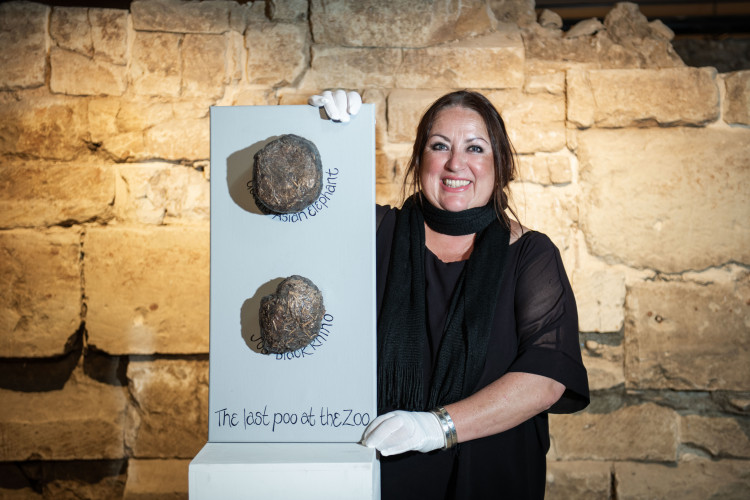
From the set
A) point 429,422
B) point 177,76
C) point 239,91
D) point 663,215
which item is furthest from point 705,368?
point 177,76

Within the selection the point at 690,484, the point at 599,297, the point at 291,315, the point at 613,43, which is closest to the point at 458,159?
the point at 291,315

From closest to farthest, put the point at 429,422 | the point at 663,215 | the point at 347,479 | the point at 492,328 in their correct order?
the point at 347,479 < the point at 429,422 < the point at 492,328 < the point at 663,215

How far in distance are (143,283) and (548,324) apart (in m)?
1.45

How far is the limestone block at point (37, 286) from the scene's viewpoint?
89.8 inches

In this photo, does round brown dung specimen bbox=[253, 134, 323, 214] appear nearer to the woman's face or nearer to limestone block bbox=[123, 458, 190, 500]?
the woman's face

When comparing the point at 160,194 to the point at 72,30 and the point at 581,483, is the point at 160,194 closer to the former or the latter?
the point at 72,30

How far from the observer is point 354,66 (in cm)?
229

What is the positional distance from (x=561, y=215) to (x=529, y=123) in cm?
35

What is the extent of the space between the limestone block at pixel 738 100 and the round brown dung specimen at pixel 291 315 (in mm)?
1752

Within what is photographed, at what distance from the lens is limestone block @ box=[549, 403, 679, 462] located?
231 cm

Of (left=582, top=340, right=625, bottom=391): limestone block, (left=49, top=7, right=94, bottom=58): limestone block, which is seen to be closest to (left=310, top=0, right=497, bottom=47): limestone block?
(left=49, top=7, right=94, bottom=58): limestone block

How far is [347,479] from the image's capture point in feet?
4.09

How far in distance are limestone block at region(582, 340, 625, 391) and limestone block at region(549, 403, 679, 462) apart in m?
0.11

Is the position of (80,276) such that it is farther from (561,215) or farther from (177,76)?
(561,215)
